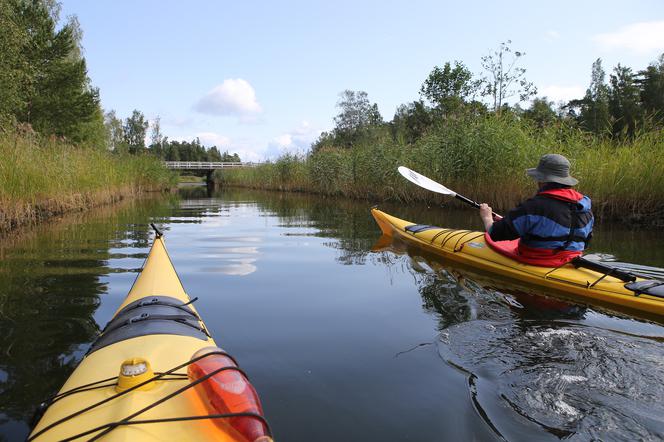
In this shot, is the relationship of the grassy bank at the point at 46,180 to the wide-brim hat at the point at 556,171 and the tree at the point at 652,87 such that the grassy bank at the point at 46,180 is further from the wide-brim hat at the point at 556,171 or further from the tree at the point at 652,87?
the tree at the point at 652,87

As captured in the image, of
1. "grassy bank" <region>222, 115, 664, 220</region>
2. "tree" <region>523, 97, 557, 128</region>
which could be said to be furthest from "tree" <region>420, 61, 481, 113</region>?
"grassy bank" <region>222, 115, 664, 220</region>

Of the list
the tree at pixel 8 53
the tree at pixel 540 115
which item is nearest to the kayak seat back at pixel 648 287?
the tree at pixel 540 115

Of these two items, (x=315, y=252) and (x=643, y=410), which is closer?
(x=643, y=410)

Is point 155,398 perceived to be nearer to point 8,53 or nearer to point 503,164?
point 503,164

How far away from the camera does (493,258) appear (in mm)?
4680

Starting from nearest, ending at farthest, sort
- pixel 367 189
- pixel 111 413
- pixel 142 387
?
pixel 111 413 → pixel 142 387 → pixel 367 189

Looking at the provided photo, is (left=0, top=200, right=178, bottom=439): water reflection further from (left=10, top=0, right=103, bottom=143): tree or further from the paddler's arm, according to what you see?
(left=10, top=0, right=103, bottom=143): tree

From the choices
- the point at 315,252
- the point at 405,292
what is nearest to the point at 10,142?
the point at 315,252

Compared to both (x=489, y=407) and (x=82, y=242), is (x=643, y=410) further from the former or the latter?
(x=82, y=242)

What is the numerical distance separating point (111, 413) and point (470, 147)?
404 inches

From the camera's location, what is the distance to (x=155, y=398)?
137 cm

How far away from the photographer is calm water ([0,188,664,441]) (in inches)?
74.7

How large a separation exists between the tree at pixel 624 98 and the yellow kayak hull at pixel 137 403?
40268 millimetres

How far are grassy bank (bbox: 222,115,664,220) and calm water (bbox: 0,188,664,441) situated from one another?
2.63 m
